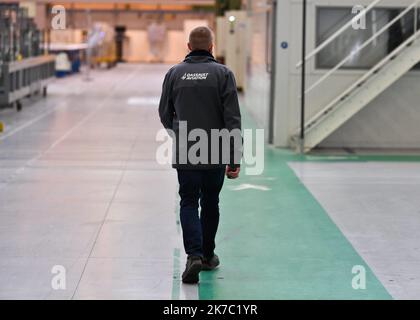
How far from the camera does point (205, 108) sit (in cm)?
721

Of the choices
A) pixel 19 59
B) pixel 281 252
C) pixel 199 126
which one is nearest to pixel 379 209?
pixel 281 252

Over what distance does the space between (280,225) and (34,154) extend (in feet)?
20.7

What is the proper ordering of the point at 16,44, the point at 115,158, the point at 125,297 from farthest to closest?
the point at 16,44
the point at 115,158
the point at 125,297

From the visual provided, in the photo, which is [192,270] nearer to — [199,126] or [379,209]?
[199,126]

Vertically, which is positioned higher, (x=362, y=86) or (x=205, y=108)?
(x=205, y=108)

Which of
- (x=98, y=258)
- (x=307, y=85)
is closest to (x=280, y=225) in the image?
(x=98, y=258)

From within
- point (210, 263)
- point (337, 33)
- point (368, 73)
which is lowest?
point (210, 263)

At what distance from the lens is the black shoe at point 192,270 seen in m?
7.08

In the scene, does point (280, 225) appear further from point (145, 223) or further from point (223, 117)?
point (223, 117)

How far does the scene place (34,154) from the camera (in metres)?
14.8

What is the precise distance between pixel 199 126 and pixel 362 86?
833 cm

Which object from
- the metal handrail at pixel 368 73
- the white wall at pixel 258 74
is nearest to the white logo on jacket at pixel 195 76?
the metal handrail at pixel 368 73

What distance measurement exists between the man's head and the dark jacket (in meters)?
0.12

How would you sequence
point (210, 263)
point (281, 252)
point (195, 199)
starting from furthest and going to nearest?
point (281, 252) < point (210, 263) < point (195, 199)
